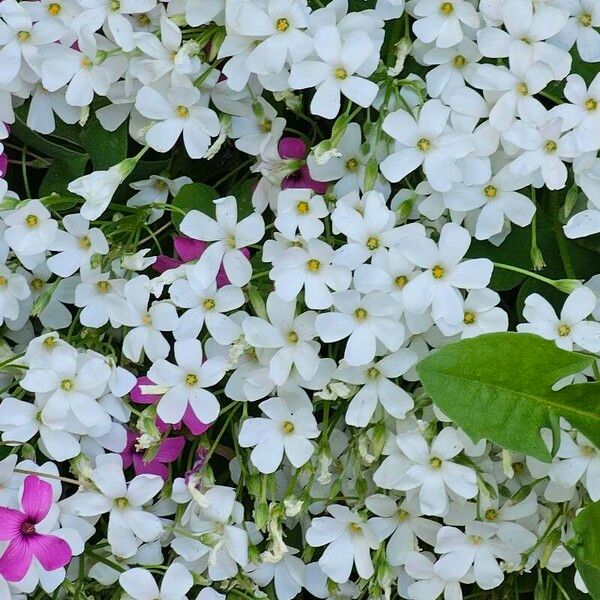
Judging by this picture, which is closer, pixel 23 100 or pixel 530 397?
pixel 530 397

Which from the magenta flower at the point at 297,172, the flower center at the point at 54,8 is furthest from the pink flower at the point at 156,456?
the flower center at the point at 54,8

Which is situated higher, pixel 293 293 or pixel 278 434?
pixel 293 293

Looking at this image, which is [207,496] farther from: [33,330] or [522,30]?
[522,30]

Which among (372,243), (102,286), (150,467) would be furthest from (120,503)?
(372,243)

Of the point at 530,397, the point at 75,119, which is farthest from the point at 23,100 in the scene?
the point at 530,397

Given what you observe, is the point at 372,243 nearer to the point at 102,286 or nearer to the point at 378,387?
the point at 378,387

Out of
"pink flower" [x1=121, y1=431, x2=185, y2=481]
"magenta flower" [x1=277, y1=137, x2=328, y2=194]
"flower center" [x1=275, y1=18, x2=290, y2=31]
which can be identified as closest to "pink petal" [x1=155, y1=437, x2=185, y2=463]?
"pink flower" [x1=121, y1=431, x2=185, y2=481]
